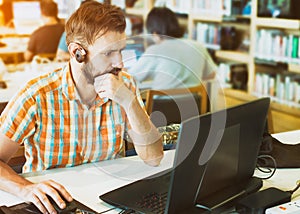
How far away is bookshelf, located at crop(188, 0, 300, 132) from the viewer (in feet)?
14.1

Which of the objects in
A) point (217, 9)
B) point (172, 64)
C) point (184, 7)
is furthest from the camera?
point (184, 7)

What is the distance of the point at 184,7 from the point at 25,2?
65.7 inches

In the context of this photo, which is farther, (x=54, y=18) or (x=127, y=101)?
(x=54, y=18)

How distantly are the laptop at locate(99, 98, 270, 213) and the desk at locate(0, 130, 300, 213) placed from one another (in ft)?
0.27

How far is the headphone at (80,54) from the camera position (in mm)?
1654

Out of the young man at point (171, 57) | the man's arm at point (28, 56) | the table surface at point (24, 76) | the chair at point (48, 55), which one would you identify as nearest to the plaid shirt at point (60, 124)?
the young man at point (171, 57)

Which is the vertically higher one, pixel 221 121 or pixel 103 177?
pixel 221 121

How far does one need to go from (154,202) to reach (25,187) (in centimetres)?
38

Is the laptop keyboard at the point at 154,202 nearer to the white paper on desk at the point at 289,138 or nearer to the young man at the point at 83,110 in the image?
the young man at the point at 83,110

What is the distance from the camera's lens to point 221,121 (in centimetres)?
124

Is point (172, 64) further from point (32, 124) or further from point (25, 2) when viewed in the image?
point (25, 2)

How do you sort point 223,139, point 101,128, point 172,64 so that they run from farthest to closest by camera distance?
point 172,64
point 101,128
point 223,139

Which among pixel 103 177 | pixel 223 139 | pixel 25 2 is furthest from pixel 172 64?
pixel 25 2

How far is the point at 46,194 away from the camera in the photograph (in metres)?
1.40
